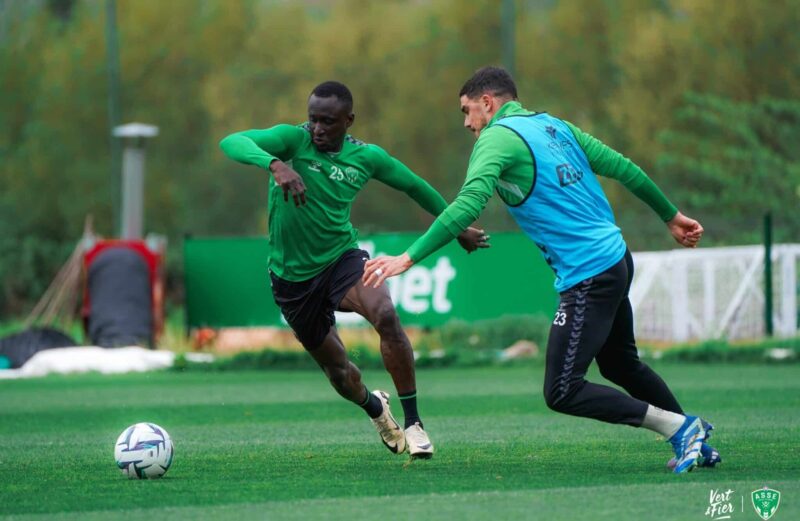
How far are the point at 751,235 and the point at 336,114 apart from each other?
16548 millimetres

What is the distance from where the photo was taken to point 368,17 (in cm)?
5600

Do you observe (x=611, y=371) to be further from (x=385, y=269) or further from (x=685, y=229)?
(x=385, y=269)

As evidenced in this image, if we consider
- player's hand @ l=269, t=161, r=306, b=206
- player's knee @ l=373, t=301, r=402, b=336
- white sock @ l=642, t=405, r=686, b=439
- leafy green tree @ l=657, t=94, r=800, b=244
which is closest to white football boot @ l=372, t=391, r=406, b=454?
player's knee @ l=373, t=301, r=402, b=336

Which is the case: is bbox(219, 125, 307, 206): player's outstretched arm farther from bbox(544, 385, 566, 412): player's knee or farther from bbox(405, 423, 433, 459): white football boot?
bbox(544, 385, 566, 412): player's knee

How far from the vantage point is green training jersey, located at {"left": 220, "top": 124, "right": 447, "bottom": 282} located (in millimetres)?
9367

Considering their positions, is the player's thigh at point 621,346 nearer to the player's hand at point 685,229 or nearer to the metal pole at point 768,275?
the player's hand at point 685,229

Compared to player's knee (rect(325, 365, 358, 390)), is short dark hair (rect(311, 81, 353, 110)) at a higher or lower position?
higher

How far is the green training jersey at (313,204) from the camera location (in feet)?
30.7

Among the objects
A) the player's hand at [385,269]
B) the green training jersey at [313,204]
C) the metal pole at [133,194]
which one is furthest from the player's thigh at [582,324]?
the metal pole at [133,194]

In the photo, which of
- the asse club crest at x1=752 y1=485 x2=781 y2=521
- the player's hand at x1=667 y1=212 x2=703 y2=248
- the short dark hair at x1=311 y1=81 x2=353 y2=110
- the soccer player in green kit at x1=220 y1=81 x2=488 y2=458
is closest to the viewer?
the asse club crest at x1=752 y1=485 x2=781 y2=521

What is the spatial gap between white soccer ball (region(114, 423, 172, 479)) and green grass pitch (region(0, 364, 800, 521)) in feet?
0.37

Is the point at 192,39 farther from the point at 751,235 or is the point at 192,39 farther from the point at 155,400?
the point at 155,400

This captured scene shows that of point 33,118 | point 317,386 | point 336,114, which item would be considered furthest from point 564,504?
point 33,118

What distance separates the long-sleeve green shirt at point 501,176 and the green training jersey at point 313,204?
1455mm
